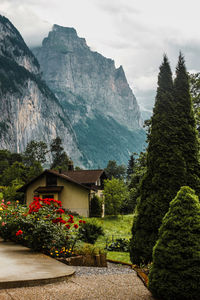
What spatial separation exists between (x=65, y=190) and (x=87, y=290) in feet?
111

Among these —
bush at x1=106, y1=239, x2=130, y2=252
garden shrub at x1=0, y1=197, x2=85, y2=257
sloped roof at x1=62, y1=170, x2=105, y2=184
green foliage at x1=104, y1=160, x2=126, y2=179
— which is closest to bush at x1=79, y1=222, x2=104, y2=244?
bush at x1=106, y1=239, x2=130, y2=252

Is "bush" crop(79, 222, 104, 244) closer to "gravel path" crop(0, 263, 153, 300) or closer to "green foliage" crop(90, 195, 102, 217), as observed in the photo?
"gravel path" crop(0, 263, 153, 300)

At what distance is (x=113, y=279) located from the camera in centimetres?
713

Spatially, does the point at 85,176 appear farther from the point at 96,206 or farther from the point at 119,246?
the point at 119,246

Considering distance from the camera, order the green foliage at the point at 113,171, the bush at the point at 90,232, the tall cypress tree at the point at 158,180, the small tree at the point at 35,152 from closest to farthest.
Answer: the tall cypress tree at the point at 158,180, the bush at the point at 90,232, the small tree at the point at 35,152, the green foliage at the point at 113,171

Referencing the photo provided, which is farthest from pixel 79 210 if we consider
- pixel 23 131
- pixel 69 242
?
pixel 23 131

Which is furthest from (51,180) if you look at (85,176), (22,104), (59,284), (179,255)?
(22,104)

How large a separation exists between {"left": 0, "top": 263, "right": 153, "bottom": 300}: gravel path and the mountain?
414 ft

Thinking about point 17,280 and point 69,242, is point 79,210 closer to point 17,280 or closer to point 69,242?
point 69,242

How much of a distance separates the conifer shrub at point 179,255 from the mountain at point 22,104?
12756 centimetres

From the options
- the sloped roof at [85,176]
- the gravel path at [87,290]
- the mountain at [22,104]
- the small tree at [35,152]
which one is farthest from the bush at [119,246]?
the mountain at [22,104]

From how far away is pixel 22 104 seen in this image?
489 feet

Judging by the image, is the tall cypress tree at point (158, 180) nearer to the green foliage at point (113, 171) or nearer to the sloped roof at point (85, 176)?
the sloped roof at point (85, 176)

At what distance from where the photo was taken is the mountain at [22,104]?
457ft
